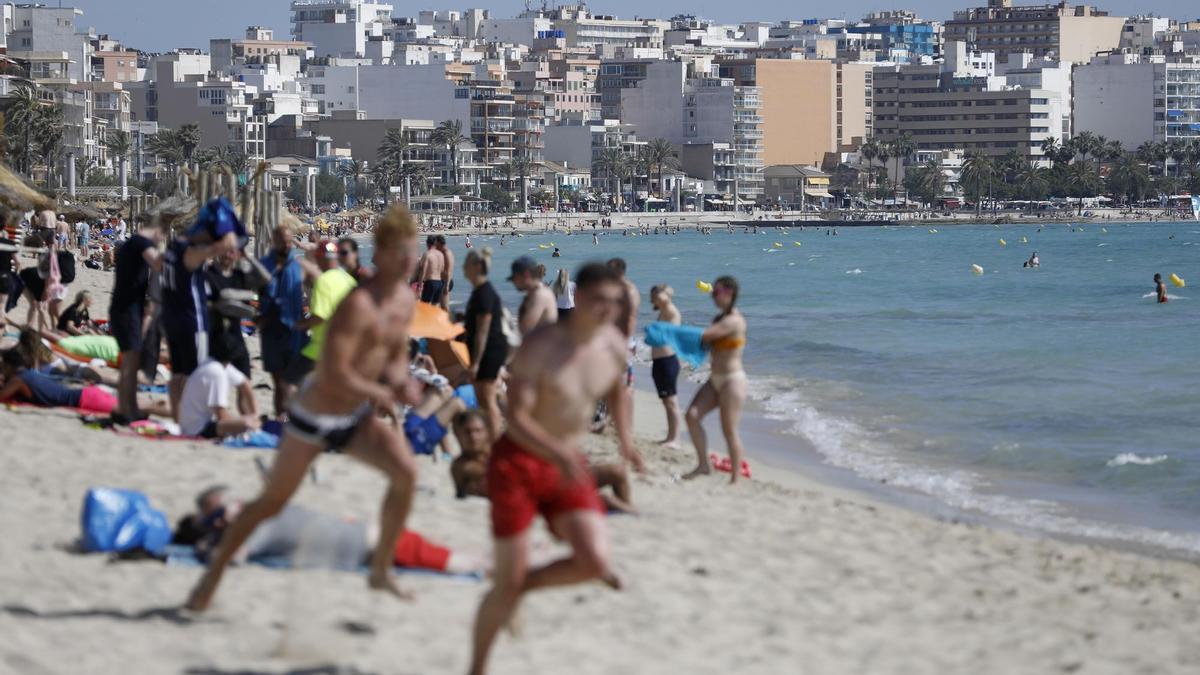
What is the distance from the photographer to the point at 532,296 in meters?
9.74

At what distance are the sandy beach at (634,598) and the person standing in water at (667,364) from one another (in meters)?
1.56

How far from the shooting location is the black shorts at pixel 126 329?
33.7 ft

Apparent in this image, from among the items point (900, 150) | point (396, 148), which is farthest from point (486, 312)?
point (900, 150)

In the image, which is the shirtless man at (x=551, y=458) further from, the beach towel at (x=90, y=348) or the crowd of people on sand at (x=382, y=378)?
the beach towel at (x=90, y=348)

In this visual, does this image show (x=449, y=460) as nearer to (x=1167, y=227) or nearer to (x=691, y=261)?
(x=691, y=261)

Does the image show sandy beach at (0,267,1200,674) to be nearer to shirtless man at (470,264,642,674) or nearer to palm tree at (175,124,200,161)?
shirtless man at (470,264,642,674)

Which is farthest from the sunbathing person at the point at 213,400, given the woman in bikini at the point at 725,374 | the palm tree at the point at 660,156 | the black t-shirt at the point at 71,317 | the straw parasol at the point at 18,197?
the palm tree at the point at 660,156

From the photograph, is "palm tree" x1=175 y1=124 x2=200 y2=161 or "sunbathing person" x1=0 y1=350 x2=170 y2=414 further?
"palm tree" x1=175 y1=124 x2=200 y2=161

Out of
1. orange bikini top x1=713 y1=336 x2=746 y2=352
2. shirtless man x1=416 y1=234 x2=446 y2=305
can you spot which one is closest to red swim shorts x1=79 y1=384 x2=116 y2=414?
orange bikini top x1=713 y1=336 x2=746 y2=352

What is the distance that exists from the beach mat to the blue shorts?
2.88 meters

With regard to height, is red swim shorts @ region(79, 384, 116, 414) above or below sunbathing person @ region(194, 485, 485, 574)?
above

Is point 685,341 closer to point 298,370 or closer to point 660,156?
point 298,370

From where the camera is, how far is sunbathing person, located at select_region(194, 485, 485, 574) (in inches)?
260

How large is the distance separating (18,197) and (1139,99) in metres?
172
